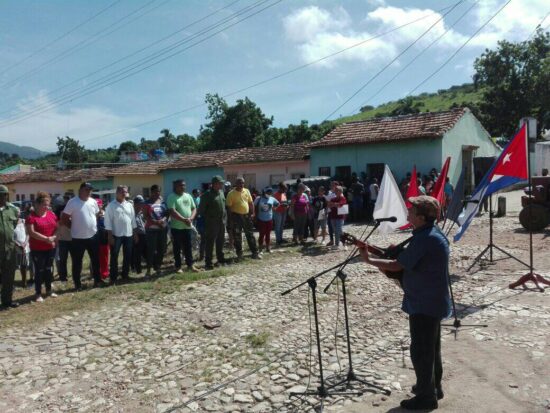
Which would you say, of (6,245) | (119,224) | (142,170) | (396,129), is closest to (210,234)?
(119,224)

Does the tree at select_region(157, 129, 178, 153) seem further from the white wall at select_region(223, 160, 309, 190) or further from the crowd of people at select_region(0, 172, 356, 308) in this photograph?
the crowd of people at select_region(0, 172, 356, 308)

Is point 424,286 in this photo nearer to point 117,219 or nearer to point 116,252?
point 117,219

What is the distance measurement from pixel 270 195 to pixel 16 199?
42.7 m

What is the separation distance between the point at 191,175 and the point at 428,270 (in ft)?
93.6

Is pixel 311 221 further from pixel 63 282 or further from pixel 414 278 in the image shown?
pixel 414 278

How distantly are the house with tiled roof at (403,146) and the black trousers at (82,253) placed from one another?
14883mm

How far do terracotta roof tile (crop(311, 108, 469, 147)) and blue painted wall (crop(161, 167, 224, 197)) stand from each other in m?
8.95

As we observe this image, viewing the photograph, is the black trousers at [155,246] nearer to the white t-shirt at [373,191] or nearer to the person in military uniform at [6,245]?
the person in military uniform at [6,245]

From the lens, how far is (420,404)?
12.4 ft

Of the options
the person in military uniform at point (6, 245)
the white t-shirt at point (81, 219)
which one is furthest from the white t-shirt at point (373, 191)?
the person in military uniform at point (6, 245)

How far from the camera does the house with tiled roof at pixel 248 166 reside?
26.0 meters

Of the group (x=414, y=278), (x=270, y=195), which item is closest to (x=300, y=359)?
(x=414, y=278)

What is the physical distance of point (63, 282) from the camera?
9.53m

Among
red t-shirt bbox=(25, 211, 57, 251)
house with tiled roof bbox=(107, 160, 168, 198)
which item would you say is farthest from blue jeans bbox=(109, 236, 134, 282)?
house with tiled roof bbox=(107, 160, 168, 198)
